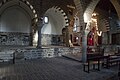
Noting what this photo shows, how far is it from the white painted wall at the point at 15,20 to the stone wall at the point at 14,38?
421 millimetres

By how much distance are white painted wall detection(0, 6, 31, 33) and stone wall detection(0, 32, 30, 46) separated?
1.38 ft

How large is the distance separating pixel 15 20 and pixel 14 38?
1905mm

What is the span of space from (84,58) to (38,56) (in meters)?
4.08

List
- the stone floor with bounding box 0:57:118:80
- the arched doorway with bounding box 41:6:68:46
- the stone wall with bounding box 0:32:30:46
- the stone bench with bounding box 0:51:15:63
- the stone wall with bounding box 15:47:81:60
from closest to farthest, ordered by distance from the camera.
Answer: the stone floor with bounding box 0:57:118:80, the stone bench with bounding box 0:51:15:63, the stone wall with bounding box 15:47:81:60, the stone wall with bounding box 0:32:30:46, the arched doorway with bounding box 41:6:68:46

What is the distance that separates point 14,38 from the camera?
16.6 metres

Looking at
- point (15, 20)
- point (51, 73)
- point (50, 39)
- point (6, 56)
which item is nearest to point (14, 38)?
point (15, 20)

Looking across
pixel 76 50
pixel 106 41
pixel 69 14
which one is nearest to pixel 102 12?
pixel 106 41

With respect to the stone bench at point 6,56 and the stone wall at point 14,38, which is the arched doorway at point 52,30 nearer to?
the stone wall at point 14,38

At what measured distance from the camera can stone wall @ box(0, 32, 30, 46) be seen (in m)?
16.0

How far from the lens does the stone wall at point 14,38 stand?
16.0 metres

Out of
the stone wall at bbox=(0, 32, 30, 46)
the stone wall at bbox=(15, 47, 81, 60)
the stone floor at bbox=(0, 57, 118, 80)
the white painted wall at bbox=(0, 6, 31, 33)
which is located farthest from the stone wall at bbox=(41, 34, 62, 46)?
the stone floor at bbox=(0, 57, 118, 80)

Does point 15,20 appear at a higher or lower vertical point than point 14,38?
higher

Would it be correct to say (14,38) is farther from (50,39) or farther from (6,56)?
(6,56)

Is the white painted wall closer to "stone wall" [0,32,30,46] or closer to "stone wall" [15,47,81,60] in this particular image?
"stone wall" [0,32,30,46]
